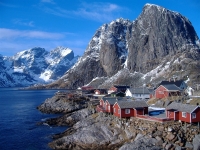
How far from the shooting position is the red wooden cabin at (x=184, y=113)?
39.2 m

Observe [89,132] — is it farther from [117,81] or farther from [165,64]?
[117,81]

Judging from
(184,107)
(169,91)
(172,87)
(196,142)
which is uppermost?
(172,87)

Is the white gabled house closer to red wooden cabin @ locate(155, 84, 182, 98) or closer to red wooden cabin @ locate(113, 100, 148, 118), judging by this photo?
red wooden cabin @ locate(155, 84, 182, 98)

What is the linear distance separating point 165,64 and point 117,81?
130 feet

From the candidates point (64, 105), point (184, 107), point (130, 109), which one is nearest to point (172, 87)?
point (130, 109)

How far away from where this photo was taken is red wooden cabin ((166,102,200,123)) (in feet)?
129

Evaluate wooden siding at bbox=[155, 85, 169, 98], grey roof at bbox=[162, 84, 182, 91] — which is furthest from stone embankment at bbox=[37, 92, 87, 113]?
grey roof at bbox=[162, 84, 182, 91]

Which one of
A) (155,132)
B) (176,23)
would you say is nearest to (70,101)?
(155,132)

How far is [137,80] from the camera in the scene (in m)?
176

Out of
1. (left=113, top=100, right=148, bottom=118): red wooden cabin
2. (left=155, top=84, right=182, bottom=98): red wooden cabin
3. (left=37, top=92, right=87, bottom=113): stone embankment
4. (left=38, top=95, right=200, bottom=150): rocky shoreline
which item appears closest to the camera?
(left=38, top=95, right=200, bottom=150): rocky shoreline

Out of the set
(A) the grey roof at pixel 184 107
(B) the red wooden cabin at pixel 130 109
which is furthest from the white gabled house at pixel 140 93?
(A) the grey roof at pixel 184 107

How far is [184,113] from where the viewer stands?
1578 inches

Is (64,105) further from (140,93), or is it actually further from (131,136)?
(131,136)

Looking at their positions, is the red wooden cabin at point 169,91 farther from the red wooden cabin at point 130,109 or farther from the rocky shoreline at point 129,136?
the rocky shoreline at point 129,136
